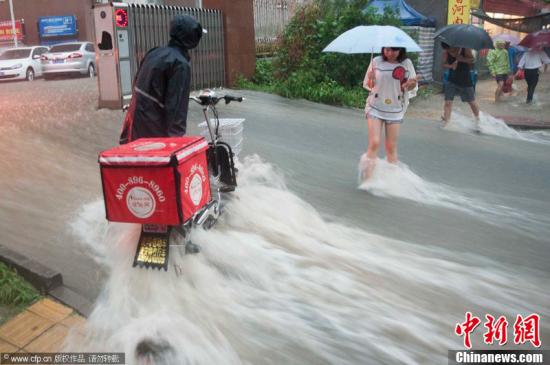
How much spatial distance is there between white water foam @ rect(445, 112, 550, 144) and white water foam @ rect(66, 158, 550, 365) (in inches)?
254

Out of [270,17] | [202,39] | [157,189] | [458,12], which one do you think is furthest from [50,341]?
[458,12]

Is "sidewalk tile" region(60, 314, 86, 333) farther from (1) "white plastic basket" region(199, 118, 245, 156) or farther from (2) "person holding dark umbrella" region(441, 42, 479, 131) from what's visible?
(2) "person holding dark umbrella" region(441, 42, 479, 131)

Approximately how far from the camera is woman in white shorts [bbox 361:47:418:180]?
631 centimetres

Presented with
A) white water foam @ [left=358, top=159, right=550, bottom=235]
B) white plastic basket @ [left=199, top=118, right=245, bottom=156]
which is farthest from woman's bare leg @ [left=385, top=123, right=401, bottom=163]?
white plastic basket @ [left=199, top=118, right=245, bottom=156]

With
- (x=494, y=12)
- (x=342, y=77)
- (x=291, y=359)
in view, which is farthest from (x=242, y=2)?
(x=494, y=12)

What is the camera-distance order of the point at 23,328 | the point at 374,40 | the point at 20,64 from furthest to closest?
the point at 20,64, the point at 374,40, the point at 23,328

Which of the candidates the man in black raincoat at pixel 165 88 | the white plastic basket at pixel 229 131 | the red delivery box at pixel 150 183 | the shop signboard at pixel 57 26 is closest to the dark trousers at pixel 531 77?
the white plastic basket at pixel 229 131

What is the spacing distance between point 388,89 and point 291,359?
394 cm

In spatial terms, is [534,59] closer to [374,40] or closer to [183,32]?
[374,40]

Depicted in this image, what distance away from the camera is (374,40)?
20.6ft

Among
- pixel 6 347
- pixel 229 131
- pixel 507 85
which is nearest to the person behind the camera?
pixel 6 347

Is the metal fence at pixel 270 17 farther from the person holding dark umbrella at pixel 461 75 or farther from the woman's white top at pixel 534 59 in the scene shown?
the person holding dark umbrella at pixel 461 75

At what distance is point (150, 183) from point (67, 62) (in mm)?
19995

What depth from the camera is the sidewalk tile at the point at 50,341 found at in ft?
10.8
